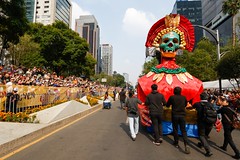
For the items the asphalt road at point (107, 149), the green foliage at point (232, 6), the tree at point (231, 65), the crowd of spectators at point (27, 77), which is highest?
the green foliage at point (232, 6)

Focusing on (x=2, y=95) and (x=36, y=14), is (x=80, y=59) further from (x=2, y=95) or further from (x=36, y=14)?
(x=36, y=14)

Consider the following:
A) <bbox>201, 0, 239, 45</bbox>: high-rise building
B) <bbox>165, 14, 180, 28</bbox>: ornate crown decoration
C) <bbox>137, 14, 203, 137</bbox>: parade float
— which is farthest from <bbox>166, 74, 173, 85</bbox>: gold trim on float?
<bbox>201, 0, 239, 45</bbox>: high-rise building

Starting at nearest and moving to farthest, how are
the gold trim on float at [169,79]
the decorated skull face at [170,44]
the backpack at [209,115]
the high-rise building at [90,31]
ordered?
the backpack at [209,115]
the gold trim on float at [169,79]
the decorated skull face at [170,44]
the high-rise building at [90,31]

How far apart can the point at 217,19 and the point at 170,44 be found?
68650 mm

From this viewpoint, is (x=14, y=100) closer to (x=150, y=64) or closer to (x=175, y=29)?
(x=175, y=29)

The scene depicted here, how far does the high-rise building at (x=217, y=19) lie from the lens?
62.3 meters

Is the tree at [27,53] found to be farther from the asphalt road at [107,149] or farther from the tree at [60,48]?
the asphalt road at [107,149]

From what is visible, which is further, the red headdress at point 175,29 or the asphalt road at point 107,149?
the red headdress at point 175,29

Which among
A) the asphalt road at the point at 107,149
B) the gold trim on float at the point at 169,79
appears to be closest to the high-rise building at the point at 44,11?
the gold trim on float at the point at 169,79

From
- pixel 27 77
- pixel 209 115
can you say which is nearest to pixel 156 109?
pixel 209 115

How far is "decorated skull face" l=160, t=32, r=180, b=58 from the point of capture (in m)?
8.47

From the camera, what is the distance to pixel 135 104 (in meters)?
7.32

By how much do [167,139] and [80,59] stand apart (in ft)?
113

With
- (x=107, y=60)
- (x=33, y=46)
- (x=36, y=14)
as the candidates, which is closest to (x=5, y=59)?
(x=33, y=46)
